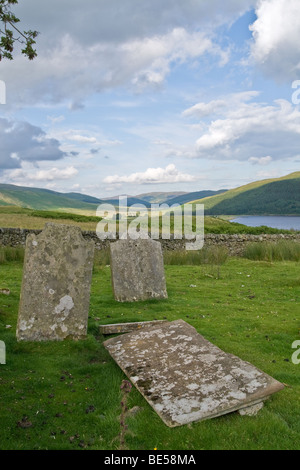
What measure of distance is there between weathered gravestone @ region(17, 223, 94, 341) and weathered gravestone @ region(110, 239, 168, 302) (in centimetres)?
322

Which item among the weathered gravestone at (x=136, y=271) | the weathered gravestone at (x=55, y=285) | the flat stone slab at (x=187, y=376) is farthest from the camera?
the weathered gravestone at (x=136, y=271)

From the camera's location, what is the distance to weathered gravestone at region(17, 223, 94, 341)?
7387mm

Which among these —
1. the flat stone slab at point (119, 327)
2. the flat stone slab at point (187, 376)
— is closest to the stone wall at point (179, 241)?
the flat stone slab at point (119, 327)

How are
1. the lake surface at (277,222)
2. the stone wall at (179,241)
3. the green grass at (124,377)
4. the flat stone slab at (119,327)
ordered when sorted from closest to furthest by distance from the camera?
the green grass at (124,377)
the flat stone slab at (119,327)
the stone wall at (179,241)
the lake surface at (277,222)

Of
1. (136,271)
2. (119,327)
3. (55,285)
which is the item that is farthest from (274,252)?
(55,285)

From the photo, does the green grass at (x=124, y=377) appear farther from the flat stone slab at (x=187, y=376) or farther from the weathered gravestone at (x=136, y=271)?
the weathered gravestone at (x=136, y=271)

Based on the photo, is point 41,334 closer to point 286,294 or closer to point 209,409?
point 209,409

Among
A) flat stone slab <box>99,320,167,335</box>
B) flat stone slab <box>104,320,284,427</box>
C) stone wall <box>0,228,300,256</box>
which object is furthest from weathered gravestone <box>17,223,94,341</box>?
stone wall <box>0,228,300,256</box>

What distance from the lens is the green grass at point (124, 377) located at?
4203 mm

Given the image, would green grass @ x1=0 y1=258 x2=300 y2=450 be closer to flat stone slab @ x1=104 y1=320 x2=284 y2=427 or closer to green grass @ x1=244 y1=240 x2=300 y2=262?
flat stone slab @ x1=104 y1=320 x2=284 y2=427

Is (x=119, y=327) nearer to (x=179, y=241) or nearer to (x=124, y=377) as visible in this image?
(x=124, y=377)

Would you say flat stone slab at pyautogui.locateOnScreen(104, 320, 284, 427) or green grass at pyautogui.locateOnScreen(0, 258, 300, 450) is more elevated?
flat stone slab at pyautogui.locateOnScreen(104, 320, 284, 427)

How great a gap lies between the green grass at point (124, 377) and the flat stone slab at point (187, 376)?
0.16 meters
